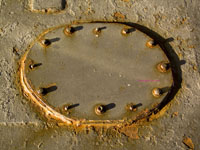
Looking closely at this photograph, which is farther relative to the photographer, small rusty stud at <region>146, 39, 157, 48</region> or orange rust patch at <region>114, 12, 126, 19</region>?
orange rust patch at <region>114, 12, 126, 19</region>

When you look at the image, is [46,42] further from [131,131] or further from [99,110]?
[131,131]

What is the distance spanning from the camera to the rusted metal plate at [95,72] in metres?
1.03

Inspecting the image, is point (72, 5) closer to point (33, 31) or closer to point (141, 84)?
point (33, 31)

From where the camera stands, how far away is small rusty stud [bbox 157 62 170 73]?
1.08m

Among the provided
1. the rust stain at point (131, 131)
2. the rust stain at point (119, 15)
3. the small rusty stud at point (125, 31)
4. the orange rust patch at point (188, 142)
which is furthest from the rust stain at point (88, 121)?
A: the rust stain at point (119, 15)

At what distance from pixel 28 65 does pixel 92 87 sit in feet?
1.26

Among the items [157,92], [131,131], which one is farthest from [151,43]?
[131,131]

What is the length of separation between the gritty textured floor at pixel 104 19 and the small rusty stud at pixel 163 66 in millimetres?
110

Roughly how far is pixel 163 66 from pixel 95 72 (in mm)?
372

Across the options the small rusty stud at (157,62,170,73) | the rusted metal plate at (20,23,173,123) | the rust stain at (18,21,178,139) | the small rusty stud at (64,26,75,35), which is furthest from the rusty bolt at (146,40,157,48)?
the small rusty stud at (64,26,75,35)

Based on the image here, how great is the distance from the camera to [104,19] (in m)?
1.26

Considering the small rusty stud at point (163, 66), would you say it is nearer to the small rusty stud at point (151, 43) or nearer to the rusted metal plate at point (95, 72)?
the rusted metal plate at point (95, 72)

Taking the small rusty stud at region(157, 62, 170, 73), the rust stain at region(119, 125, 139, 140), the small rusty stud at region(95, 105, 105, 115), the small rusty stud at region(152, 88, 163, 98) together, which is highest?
the small rusty stud at region(157, 62, 170, 73)

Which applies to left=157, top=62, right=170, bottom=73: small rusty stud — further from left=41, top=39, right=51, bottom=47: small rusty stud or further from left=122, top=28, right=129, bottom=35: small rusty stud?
left=41, top=39, right=51, bottom=47: small rusty stud
